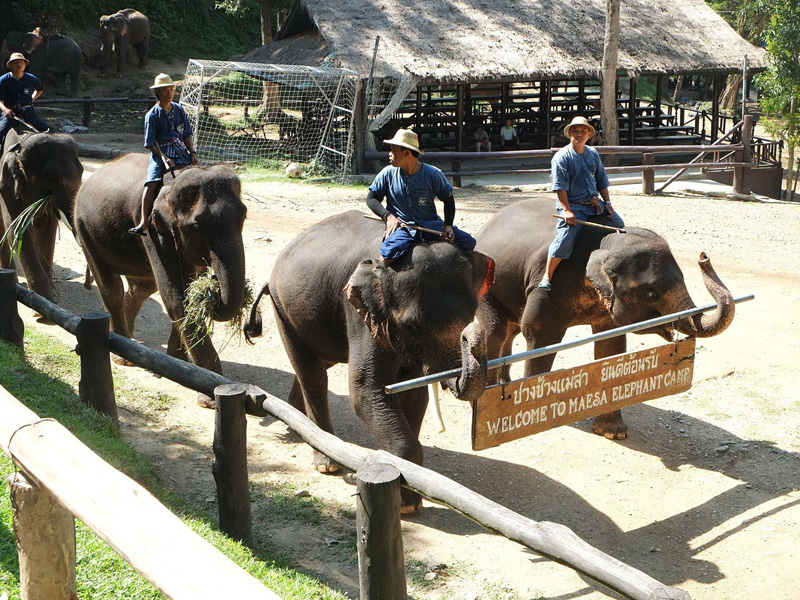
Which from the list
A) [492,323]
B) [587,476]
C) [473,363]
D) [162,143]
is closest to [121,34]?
[162,143]

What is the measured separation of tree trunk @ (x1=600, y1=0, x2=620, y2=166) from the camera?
21.1 meters

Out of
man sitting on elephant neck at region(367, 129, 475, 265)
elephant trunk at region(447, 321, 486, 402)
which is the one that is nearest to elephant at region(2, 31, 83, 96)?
man sitting on elephant neck at region(367, 129, 475, 265)

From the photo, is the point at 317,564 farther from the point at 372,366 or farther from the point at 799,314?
the point at 799,314

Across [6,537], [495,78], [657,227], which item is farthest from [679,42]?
[6,537]

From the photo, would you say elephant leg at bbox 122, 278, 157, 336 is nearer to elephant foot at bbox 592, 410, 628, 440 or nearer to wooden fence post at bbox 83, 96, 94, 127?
elephant foot at bbox 592, 410, 628, 440

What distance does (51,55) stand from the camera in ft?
87.7

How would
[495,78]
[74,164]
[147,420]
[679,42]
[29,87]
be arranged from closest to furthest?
[147,420], [74,164], [29,87], [495,78], [679,42]

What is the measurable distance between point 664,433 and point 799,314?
12.0 ft

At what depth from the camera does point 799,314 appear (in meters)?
10.2

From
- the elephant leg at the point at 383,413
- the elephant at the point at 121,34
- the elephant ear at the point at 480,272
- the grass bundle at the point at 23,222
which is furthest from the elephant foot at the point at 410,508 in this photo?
the elephant at the point at 121,34

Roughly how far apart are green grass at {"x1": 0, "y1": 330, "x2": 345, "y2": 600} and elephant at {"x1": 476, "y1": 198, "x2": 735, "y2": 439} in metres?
2.25

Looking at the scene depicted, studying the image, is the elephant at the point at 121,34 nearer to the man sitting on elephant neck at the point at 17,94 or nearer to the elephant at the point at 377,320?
the man sitting on elephant neck at the point at 17,94

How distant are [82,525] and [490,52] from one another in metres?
18.4

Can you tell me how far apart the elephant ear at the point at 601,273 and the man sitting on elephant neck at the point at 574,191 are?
0.22m
